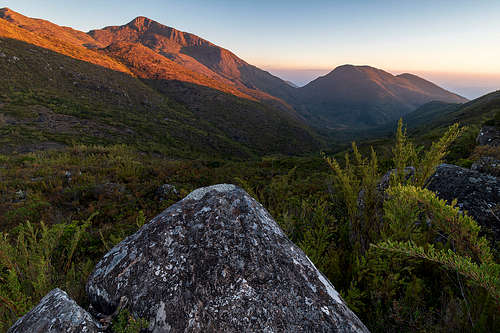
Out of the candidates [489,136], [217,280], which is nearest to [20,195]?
[217,280]

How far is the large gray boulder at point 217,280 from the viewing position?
55.3 inches

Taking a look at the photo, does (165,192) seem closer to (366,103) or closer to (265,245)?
(265,245)

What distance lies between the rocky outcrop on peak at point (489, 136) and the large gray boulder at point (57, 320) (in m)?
11.4

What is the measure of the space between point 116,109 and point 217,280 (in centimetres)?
3861

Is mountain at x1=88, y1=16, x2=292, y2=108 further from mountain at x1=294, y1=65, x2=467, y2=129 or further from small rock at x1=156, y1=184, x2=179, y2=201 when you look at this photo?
small rock at x1=156, y1=184, x2=179, y2=201

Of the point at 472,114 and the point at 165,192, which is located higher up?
the point at 472,114

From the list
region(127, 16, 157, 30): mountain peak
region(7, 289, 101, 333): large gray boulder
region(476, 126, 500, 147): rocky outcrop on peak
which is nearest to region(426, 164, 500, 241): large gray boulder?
region(7, 289, 101, 333): large gray boulder

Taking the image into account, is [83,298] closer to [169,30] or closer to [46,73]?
[46,73]

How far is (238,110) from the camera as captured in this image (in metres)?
52.0

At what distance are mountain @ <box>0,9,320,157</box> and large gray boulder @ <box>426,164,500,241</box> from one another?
859 inches

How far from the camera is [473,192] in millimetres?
3223

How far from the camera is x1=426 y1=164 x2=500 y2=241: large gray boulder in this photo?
283 centimetres

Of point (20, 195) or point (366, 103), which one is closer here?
point (20, 195)

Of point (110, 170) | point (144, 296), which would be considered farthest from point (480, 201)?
point (110, 170)
